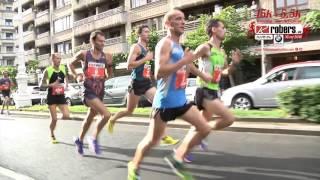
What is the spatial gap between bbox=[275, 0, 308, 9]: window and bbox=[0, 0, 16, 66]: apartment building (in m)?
68.9

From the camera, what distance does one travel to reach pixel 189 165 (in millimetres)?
6922

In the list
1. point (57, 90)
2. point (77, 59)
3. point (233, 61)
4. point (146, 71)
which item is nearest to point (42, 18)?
point (57, 90)

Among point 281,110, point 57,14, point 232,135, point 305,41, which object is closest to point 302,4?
point 305,41

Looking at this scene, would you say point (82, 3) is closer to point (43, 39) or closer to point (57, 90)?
point (43, 39)

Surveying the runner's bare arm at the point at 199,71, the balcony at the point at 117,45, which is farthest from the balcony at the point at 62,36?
the runner's bare arm at the point at 199,71

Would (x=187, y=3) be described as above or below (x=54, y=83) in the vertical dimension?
above

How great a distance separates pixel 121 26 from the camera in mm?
44969

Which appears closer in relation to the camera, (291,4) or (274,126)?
(274,126)

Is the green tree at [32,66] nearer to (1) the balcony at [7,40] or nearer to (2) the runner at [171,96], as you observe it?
(1) the balcony at [7,40]

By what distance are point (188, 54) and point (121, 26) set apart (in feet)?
133

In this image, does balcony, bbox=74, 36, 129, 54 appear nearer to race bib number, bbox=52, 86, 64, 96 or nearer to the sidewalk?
the sidewalk

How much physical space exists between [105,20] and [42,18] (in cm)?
1966

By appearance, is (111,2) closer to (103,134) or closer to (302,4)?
(302,4)

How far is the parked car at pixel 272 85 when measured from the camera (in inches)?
585
